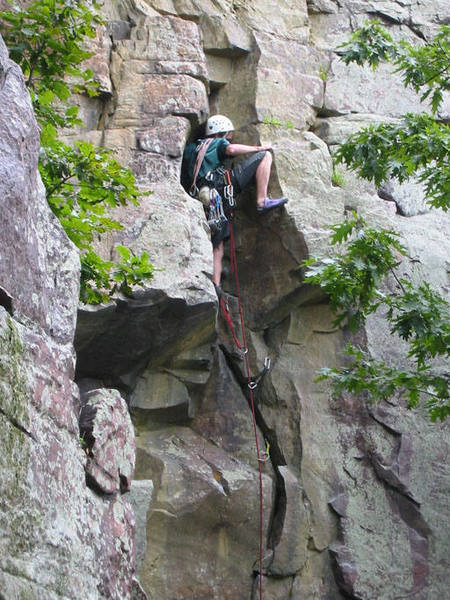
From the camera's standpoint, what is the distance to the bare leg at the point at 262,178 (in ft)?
29.9

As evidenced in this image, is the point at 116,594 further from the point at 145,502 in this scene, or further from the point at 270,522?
the point at 270,522

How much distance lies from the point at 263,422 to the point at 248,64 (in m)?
4.08

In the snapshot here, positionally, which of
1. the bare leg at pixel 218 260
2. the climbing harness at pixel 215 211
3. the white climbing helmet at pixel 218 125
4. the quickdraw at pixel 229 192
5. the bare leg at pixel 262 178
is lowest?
the bare leg at pixel 218 260

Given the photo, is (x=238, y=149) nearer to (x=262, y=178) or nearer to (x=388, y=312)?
(x=262, y=178)

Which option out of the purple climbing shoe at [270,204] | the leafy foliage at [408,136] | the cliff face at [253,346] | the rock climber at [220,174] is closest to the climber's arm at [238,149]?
the rock climber at [220,174]

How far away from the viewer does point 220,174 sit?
915 centimetres

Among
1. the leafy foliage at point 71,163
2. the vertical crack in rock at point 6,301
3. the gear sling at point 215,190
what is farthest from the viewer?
the gear sling at point 215,190

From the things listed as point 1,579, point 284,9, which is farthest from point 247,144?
point 1,579

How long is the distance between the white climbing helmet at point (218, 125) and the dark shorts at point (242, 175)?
0.44 m

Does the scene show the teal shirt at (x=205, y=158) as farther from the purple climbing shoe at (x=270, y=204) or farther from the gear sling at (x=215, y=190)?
the purple climbing shoe at (x=270, y=204)

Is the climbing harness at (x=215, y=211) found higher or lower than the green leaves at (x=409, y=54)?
lower

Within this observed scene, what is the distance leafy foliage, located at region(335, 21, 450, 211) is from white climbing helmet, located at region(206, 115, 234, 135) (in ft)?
5.69

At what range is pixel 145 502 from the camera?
5.69m

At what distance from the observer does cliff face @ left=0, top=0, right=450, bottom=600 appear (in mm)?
7883
